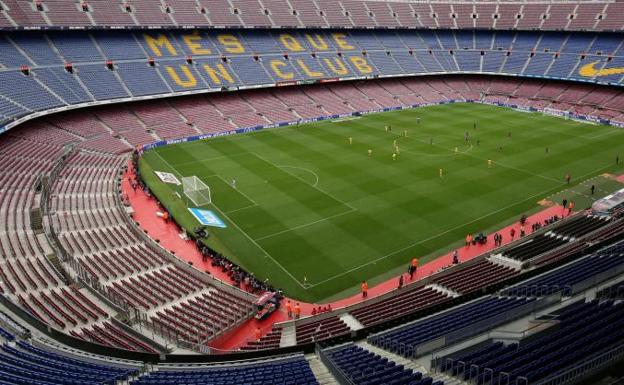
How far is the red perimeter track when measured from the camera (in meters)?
22.2

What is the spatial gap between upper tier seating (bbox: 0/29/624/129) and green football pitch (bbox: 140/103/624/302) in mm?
7557

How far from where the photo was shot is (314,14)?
7744 cm

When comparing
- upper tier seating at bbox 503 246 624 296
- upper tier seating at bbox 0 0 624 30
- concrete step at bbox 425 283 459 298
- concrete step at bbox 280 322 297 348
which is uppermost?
upper tier seating at bbox 0 0 624 30

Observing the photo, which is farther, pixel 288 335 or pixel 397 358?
pixel 288 335

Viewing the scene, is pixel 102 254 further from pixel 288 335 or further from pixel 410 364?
pixel 410 364

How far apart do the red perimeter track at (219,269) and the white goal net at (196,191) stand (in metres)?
2.62

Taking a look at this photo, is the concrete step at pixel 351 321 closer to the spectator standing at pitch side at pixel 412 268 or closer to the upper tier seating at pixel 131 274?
the upper tier seating at pixel 131 274

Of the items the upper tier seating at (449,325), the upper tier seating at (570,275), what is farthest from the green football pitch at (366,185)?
the upper tier seating at (570,275)

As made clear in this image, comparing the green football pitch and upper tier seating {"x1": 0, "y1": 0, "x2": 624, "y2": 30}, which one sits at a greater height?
upper tier seating {"x1": 0, "y1": 0, "x2": 624, "y2": 30}

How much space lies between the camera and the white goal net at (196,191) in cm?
3665

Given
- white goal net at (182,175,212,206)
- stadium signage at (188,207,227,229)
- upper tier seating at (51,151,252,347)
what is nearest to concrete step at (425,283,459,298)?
upper tier seating at (51,151,252,347)

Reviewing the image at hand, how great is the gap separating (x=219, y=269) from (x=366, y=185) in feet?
51.1

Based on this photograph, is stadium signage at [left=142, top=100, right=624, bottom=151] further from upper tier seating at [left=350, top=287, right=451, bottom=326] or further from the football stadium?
upper tier seating at [left=350, top=287, right=451, bottom=326]

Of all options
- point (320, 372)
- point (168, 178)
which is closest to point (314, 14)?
point (168, 178)
